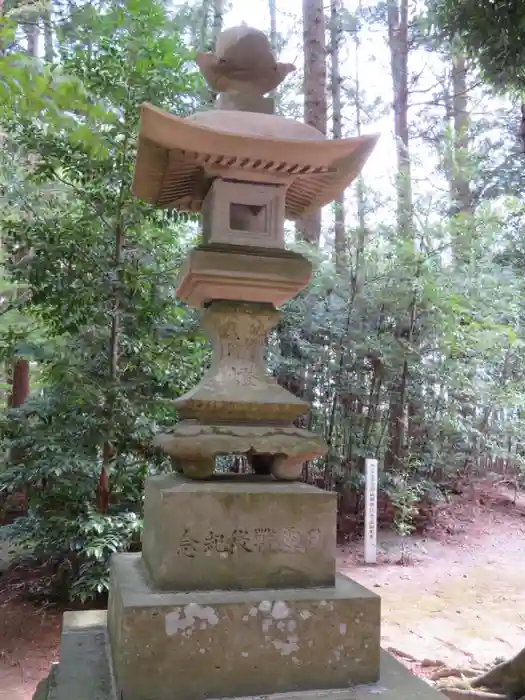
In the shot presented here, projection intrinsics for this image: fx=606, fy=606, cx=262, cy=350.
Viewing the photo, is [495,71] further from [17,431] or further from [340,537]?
[340,537]

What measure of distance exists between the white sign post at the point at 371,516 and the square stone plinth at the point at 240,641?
516 centimetres

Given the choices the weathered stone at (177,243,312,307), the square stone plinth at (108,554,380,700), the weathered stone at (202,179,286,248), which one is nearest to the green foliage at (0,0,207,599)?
the weathered stone at (202,179,286,248)

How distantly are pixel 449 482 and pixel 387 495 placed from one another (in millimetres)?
1601

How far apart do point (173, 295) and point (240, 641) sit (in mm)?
3544

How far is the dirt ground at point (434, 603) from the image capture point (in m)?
4.78

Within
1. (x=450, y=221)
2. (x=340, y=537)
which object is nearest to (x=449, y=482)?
(x=340, y=537)

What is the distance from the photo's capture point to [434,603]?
6172 millimetres

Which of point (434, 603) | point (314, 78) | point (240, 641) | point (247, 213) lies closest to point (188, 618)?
point (240, 641)

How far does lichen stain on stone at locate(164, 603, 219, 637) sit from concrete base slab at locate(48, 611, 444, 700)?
22cm

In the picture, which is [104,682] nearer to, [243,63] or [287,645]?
[287,645]

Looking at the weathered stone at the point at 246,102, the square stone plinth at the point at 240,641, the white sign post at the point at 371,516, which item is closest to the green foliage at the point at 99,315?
the weathered stone at the point at 246,102

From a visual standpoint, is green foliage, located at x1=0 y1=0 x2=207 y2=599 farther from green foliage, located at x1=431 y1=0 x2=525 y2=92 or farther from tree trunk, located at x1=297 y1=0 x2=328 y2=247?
tree trunk, located at x1=297 y1=0 x2=328 y2=247

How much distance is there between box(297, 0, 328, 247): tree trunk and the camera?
8539 millimetres

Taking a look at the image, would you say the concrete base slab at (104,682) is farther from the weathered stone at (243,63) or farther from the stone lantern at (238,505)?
the weathered stone at (243,63)
